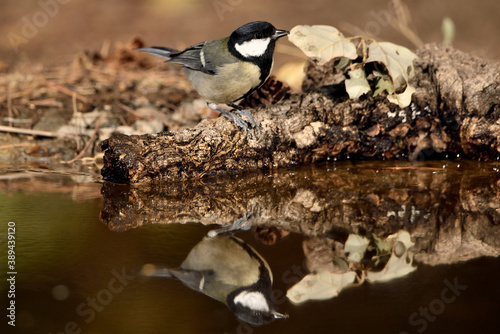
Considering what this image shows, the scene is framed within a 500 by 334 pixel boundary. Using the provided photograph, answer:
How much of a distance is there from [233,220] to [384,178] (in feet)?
3.21

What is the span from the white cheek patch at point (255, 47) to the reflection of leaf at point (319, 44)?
18 cm

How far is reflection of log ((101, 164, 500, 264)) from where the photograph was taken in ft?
6.98

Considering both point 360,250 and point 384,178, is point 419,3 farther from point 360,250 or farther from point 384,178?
point 360,250

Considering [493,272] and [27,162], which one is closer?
[493,272]

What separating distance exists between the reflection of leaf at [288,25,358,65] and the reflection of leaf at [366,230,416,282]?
1257mm

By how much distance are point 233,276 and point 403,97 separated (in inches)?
68.8

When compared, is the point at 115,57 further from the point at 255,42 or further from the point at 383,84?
the point at 383,84

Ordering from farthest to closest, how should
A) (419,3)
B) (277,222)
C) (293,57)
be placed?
(419,3)
(293,57)
(277,222)

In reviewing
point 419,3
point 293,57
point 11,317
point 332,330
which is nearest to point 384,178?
point 332,330

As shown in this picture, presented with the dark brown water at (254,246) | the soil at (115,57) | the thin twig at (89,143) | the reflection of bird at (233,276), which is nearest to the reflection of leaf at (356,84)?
the dark brown water at (254,246)

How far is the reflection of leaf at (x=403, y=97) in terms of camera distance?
3.10 metres

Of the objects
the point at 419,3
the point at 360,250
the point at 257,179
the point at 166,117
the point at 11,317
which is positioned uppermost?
the point at 419,3

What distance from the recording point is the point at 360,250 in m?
1.96

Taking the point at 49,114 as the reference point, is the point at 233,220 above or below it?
below
